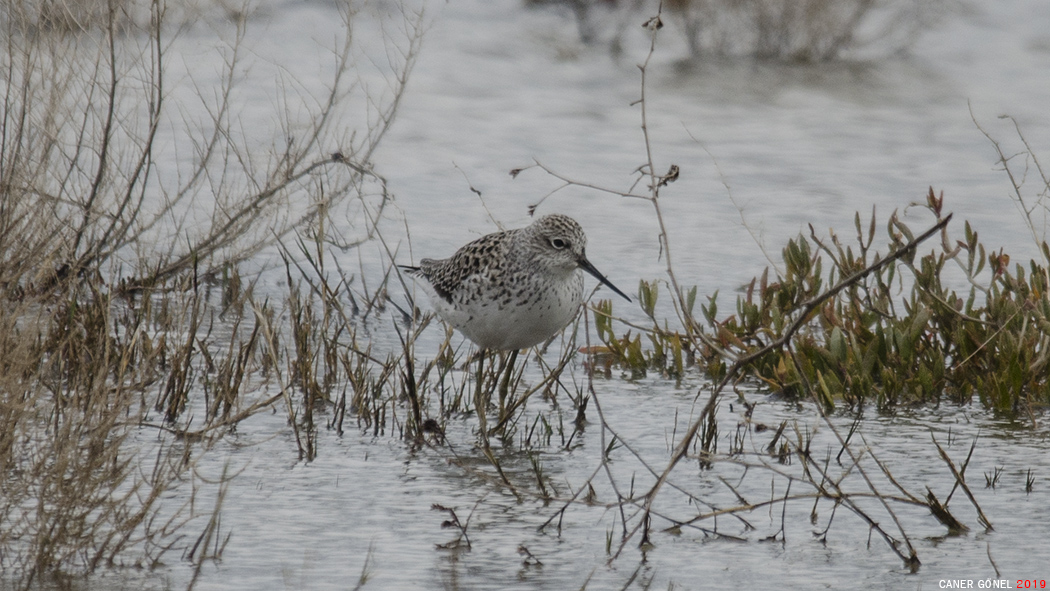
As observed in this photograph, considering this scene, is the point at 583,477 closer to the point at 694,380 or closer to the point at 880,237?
the point at 694,380

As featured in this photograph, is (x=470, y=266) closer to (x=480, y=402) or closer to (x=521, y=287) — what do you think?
(x=521, y=287)

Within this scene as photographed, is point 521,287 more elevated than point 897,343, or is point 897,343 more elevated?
point 521,287

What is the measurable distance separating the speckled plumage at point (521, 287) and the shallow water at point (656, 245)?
30 centimetres

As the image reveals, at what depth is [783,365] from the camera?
6.45m

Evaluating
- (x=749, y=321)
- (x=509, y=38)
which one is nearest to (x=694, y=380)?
(x=749, y=321)

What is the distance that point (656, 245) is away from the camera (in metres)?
10.1

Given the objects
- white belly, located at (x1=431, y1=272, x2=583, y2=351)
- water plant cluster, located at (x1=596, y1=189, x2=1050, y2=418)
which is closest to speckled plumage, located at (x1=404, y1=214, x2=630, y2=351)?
white belly, located at (x1=431, y1=272, x2=583, y2=351)

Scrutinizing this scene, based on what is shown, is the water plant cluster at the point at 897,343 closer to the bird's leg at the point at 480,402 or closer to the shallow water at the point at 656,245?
the shallow water at the point at 656,245

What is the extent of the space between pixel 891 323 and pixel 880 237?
3.71 m

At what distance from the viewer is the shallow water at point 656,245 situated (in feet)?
14.3

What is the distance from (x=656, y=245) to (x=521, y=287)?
4290 millimetres

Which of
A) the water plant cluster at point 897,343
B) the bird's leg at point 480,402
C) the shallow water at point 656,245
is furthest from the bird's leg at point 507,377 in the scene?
the water plant cluster at point 897,343

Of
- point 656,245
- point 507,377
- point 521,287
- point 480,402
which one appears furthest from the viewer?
point 656,245

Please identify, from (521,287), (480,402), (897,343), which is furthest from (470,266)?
(897,343)
